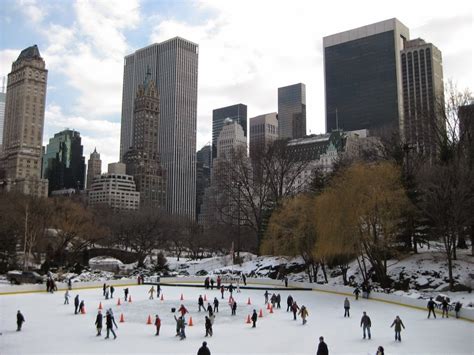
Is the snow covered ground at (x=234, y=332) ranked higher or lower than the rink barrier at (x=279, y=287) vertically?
lower

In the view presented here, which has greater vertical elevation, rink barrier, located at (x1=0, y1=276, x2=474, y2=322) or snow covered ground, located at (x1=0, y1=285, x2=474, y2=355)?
rink barrier, located at (x1=0, y1=276, x2=474, y2=322)

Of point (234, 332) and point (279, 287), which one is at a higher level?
point (279, 287)

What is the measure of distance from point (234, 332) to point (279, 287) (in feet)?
74.4

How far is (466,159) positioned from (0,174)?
167137 mm

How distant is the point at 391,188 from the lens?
125ft

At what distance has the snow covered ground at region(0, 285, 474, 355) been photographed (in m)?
19.2

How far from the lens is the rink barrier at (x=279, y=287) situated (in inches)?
1220

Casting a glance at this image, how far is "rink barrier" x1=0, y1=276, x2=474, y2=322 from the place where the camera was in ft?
102

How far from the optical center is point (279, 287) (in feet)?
147

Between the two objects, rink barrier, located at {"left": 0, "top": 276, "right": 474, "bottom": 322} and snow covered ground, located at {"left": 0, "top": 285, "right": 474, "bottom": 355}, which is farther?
rink barrier, located at {"left": 0, "top": 276, "right": 474, "bottom": 322}

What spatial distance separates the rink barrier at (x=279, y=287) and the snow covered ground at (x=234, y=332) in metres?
0.87

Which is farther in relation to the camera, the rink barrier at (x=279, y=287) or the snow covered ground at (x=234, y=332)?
the rink barrier at (x=279, y=287)

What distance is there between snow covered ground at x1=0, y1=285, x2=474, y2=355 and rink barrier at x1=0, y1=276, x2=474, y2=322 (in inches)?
34.3

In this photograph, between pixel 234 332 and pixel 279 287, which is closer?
pixel 234 332
